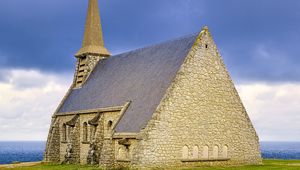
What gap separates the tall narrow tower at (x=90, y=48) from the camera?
5622 centimetres

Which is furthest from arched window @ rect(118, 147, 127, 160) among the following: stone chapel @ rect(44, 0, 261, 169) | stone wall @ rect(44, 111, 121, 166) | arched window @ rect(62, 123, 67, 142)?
arched window @ rect(62, 123, 67, 142)

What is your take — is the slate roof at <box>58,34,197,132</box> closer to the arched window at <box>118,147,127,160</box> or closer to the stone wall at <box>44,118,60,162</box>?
the arched window at <box>118,147,127,160</box>

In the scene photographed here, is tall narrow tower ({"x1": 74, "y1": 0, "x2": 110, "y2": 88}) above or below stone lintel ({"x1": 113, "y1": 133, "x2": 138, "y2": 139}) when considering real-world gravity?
above

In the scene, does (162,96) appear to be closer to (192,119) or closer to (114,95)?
(192,119)

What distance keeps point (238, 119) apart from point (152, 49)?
32.4 feet

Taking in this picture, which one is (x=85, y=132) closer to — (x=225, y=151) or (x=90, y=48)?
(x=90, y=48)

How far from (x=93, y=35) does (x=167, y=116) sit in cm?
2347

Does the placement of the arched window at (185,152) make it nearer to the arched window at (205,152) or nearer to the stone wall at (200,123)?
the stone wall at (200,123)

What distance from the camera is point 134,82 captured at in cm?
4403

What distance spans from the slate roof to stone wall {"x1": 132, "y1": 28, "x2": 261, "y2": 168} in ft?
2.96

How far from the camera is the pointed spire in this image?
56938mm

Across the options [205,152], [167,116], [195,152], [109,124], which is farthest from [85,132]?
[167,116]

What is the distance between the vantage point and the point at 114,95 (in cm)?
4506

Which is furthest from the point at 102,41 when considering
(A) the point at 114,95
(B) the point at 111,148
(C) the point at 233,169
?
(C) the point at 233,169
